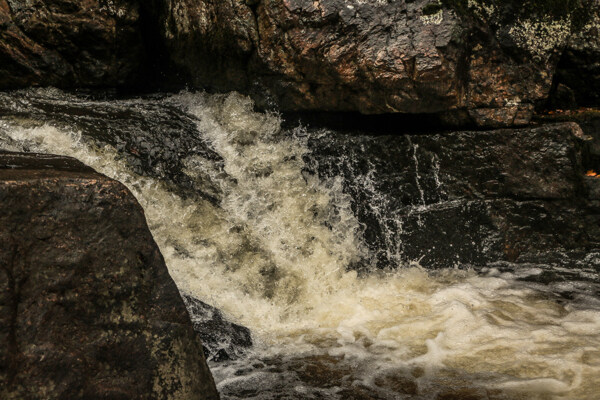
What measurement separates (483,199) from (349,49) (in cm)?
203

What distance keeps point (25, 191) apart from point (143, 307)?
0.71 meters

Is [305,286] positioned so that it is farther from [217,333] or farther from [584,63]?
[584,63]

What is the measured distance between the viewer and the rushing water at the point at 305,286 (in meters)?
3.24

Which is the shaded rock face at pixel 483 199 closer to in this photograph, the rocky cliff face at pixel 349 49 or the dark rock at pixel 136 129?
the rocky cliff face at pixel 349 49

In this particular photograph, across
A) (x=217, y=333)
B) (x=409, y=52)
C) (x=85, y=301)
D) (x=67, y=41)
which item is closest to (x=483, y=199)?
(x=409, y=52)

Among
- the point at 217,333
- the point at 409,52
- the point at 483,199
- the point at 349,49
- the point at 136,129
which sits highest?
the point at 349,49

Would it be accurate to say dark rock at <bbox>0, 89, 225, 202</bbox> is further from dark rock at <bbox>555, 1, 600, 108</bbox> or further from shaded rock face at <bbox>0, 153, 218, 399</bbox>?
dark rock at <bbox>555, 1, 600, 108</bbox>

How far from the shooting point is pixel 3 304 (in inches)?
77.0

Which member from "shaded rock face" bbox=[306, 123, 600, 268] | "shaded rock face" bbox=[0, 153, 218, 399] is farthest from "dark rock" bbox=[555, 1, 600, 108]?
"shaded rock face" bbox=[0, 153, 218, 399]

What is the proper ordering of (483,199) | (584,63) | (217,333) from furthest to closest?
(584,63) → (483,199) → (217,333)

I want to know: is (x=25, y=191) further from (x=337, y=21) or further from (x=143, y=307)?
(x=337, y=21)

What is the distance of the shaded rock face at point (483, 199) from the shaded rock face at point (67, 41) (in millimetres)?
3308

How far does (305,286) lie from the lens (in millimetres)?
4793

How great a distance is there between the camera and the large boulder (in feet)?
15.7
